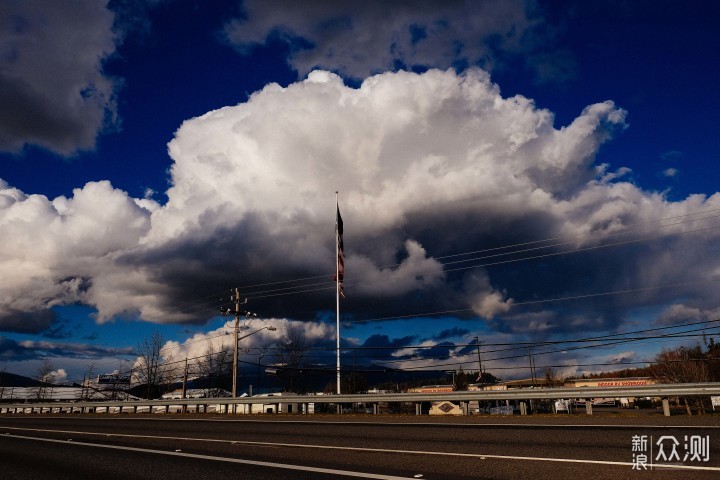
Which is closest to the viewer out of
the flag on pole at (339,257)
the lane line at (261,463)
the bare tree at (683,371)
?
the lane line at (261,463)

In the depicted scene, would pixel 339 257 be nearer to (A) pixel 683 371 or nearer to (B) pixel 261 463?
(B) pixel 261 463

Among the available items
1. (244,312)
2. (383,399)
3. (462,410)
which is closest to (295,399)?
(383,399)

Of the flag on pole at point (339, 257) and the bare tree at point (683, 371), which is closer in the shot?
the flag on pole at point (339, 257)

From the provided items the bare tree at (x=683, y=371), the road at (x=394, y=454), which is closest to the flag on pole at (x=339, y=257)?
the road at (x=394, y=454)

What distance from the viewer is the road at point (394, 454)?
7629 mm

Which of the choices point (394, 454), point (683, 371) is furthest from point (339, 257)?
point (683, 371)

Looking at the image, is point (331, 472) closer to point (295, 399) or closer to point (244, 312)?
point (295, 399)

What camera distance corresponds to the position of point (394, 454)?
976cm

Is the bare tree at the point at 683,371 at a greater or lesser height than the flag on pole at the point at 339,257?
lesser

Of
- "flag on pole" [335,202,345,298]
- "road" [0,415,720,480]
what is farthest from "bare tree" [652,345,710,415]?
"road" [0,415,720,480]

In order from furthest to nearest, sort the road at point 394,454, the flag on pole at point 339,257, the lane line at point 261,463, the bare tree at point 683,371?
the bare tree at point 683,371 → the flag on pole at point 339,257 → the road at point 394,454 → the lane line at point 261,463

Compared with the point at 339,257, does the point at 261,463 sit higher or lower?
lower

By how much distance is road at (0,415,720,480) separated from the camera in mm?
7629

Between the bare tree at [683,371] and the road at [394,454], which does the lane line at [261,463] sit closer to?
the road at [394,454]
